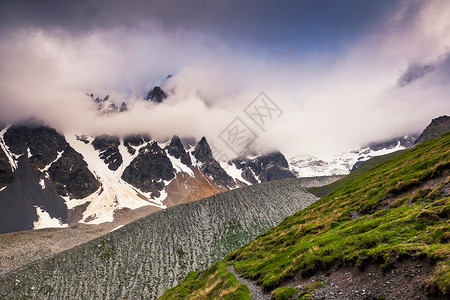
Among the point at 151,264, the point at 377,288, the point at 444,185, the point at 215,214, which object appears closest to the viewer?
the point at 377,288

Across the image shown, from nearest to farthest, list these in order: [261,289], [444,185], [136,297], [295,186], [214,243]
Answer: [261,289], [444,185], [136,297], [214,243], [295,186]

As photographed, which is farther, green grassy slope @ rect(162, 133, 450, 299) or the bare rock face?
the bare rock face

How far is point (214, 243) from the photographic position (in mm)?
102438

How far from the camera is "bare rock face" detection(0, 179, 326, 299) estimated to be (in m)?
78.1

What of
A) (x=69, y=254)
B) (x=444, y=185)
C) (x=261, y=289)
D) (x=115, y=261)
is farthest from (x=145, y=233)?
(x=444, y=185)

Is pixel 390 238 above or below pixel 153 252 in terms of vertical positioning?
below

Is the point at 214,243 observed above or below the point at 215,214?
below

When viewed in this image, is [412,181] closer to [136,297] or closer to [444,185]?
[444,185]

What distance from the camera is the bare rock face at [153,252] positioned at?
3076 inches

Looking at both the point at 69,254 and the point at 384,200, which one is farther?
the point at 69,254

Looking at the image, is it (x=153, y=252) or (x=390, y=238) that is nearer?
(x=390, y=238)

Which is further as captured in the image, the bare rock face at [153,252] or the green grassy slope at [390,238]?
the bare rock face at [153,252]

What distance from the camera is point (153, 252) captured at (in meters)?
95.8

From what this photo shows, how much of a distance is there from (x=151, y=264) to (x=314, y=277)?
278 feet
